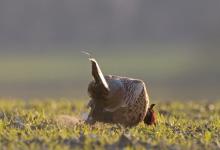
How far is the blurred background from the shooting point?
29.4 metres

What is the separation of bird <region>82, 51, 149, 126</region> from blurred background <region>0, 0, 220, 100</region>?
15.8 meters

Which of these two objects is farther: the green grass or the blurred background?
the blurred background

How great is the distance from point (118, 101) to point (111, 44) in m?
31.3

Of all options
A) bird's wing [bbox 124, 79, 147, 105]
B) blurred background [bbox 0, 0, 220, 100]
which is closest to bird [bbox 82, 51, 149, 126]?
bird's wing [bbox 124, 79, 147, 105]

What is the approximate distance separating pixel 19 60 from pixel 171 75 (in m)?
7.54

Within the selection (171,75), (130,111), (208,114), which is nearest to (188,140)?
(130,111)

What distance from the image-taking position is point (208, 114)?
42.6ft

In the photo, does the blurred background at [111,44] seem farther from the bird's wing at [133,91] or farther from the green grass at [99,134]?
the bird's wing at [133,91]

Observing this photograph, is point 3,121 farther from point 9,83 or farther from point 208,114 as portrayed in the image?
point 9,83

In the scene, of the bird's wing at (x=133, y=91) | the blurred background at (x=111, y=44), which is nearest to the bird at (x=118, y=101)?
the bird's wing at (x=133, y=91)

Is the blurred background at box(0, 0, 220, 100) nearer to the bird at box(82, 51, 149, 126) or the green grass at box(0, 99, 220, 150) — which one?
the green grass at box(0, 99, 220, 150)

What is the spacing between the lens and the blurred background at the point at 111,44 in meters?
29.4

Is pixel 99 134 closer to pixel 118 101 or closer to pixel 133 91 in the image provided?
pixel 118 101

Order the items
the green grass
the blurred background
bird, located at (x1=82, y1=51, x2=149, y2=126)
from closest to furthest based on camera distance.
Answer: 1. the green grass
2. bird, located at (x1=82, y1=51, x2=149, y2=126)
3. the blurred background
